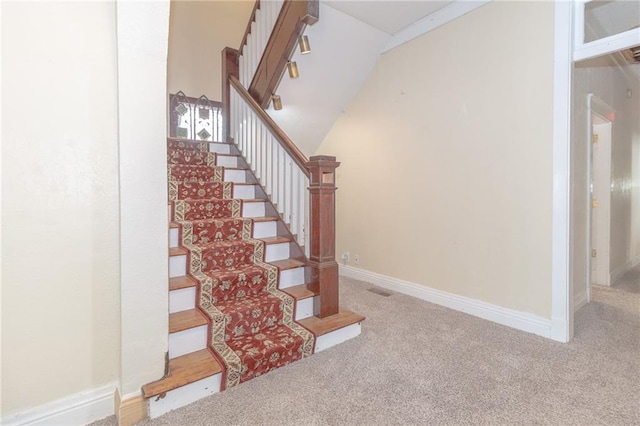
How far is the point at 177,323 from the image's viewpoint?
6.13 feet

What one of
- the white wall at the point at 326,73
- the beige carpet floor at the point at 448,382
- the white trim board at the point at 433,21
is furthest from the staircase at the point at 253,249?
the white trim board at the point at 433,21

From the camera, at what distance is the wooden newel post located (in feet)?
7.54

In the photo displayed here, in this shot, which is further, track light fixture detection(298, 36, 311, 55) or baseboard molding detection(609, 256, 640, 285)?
baseboard molding detection(609, 256, 640, 285)

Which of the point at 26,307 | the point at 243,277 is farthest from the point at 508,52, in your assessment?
the point at 26,307

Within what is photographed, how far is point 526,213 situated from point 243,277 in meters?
2.21

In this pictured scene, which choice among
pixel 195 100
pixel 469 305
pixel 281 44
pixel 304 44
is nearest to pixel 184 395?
pixel 469 305

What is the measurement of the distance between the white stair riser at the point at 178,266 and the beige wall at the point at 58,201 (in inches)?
23.3

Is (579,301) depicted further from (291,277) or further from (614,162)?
(291,277)

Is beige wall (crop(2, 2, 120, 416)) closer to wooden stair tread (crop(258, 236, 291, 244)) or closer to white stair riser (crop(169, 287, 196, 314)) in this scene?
white stair riser (crop(169, 287, 196, 314))

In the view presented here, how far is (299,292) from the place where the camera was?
94.2 inches

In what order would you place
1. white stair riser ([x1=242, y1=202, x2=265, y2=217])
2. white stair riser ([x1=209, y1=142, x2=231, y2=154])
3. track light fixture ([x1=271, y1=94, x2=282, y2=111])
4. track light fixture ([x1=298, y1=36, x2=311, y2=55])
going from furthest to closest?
1. white stair riser ([x1=209, y1=142, x2=231, y2=154])
2. track light fixture ([x1=271, y1=94, x2=282, y2=111])
3. white stair riser ([x1=242, y1=202, x2=265, y2=217])
4. track light fixture ([x1=298, y1=36, x2=311, y2=55])

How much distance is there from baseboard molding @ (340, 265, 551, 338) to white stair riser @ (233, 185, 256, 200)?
164cm

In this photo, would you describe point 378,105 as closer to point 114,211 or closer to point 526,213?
point 526,213

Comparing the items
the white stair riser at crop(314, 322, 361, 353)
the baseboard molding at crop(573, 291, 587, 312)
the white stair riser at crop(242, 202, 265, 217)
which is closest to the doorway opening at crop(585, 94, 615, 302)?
the baseboard molding at crop(573, 291, 587, 312)
